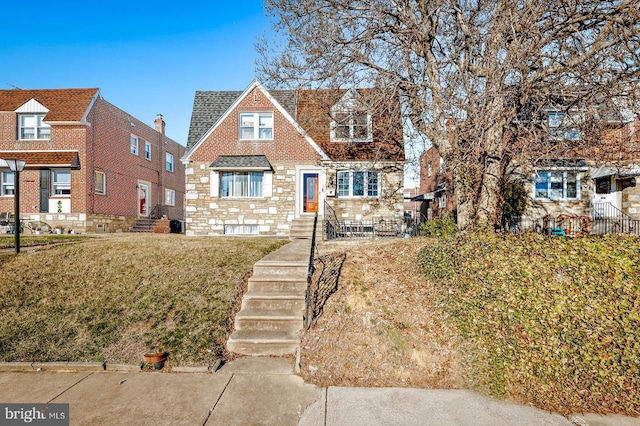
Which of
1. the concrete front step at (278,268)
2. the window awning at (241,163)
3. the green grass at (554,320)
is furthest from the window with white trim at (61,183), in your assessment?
the green grass at (554,320)

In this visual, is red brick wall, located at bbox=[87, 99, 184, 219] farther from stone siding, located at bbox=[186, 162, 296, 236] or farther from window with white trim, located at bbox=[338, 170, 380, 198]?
window with white trim, located at bbox=[338, 170, 380, 198]

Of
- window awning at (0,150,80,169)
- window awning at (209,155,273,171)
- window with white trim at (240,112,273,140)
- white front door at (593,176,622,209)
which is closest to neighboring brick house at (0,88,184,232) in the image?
window awning at (0,150,80,169)

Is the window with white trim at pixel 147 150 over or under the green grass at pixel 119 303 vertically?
over

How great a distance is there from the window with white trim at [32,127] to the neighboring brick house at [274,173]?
963 centimetres

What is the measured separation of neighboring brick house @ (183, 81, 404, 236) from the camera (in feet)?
55.2

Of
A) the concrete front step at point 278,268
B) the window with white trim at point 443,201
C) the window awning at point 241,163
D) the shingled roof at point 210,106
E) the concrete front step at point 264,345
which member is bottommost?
the concrete front step at point 264,345

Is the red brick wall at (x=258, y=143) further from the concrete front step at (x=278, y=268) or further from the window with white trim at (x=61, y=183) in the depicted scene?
the concrete front step at (x=278, y=268)

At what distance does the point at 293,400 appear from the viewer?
13.7 ft

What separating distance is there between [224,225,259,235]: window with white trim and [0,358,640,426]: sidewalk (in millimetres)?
12147

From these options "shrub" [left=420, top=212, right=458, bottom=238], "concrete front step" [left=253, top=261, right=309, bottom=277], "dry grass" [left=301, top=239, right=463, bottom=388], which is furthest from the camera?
"shrub" [left=420, top=212, right=458, bottom=238]

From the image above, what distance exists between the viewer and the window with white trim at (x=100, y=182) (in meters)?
20.1

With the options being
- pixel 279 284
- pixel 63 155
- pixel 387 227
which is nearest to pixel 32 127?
pixel 63 155

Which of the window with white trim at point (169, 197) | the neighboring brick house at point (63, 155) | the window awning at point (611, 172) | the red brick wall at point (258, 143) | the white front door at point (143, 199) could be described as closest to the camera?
the window awning at point (611, 172)

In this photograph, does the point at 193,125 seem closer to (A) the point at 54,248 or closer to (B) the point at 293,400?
(A) the point at 54,248
